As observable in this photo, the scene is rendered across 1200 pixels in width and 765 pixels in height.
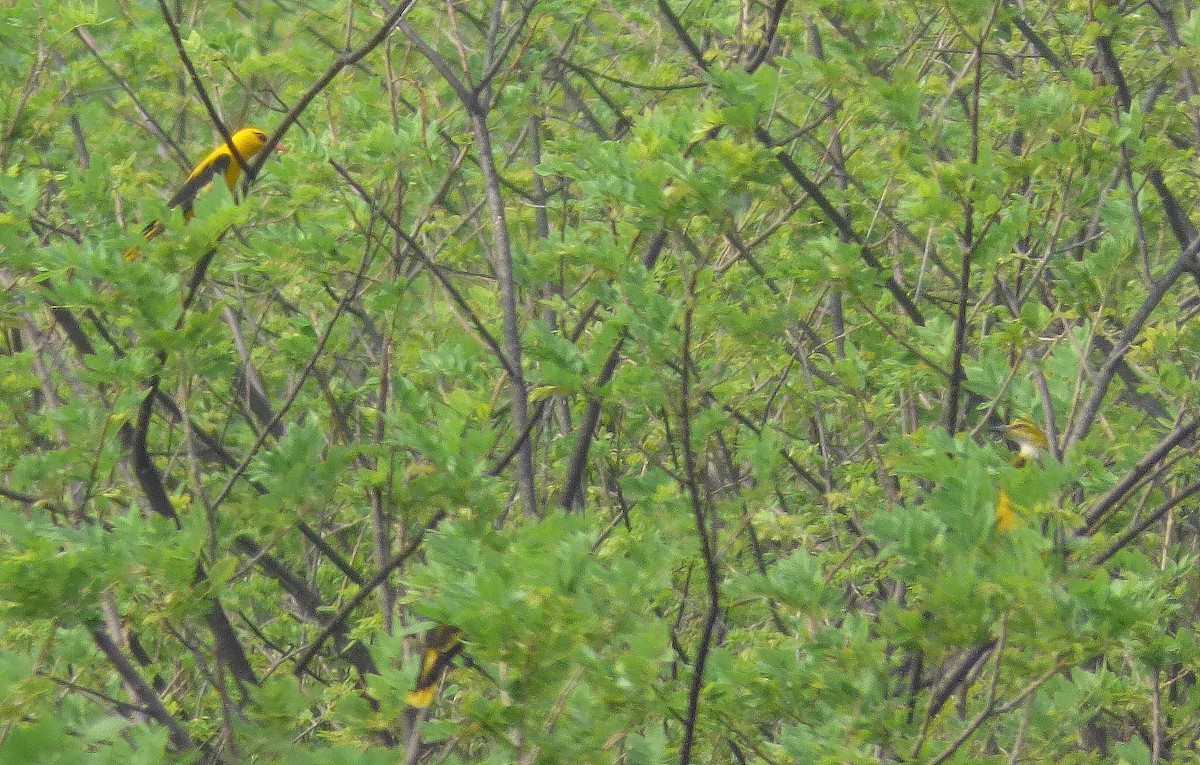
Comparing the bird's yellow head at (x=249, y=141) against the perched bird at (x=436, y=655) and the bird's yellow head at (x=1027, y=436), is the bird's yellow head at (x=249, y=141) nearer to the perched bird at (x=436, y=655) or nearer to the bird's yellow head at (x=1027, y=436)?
the bird's yellow head at (x=1027, y=436)

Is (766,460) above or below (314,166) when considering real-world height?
→ below

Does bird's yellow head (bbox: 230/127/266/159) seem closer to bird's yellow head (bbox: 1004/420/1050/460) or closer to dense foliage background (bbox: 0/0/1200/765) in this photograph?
dense foliage background (bbox: 0/0/1200/765)

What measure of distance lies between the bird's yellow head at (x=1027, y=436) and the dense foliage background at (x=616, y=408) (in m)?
0.08

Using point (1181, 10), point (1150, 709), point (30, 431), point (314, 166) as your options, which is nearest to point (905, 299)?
point (1150, 709)

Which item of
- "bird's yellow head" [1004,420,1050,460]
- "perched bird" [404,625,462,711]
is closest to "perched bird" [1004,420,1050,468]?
"bird's yellow head" [1004,420,1050,460]

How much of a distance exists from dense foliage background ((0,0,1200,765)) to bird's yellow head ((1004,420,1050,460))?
8 cm

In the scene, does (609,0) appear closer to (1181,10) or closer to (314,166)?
(314,166)

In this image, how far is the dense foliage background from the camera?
8.80 ft

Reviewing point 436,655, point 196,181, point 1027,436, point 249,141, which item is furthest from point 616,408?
point 249,141

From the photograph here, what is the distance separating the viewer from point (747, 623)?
213 inches

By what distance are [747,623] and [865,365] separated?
1368mm

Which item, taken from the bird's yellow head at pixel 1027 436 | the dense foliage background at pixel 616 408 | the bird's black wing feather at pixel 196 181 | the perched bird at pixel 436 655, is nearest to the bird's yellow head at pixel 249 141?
the dense foliage background at pixel 616 408

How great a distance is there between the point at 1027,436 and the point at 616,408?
1.33m

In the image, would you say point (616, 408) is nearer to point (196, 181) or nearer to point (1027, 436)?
point (1027, 436)
